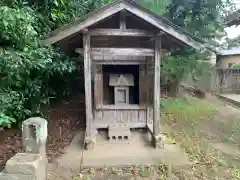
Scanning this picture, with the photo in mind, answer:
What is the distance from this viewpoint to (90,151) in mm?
5531

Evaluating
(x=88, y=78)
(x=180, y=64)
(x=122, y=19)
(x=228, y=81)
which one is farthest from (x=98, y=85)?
(x=228, y=81)

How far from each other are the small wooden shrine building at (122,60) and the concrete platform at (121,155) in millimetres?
292

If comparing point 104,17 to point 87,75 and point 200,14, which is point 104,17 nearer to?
point 87,75

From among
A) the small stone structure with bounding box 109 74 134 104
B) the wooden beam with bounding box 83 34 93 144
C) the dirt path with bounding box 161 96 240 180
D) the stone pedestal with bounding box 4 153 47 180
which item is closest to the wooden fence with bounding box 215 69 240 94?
the dirt path with bounding box 161 96 240 180

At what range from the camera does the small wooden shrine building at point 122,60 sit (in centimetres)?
531

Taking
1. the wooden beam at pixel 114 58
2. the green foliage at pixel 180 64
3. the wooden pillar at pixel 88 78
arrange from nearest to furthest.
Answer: the wooden pillar at pixel 88 78, the wooden beam at pixel 114 58, the green foliage at pixel 180 64

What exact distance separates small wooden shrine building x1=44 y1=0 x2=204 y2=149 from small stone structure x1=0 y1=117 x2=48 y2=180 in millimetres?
1631

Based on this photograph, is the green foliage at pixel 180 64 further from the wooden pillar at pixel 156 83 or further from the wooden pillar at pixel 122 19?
the wooden pillar at pixel 122 19

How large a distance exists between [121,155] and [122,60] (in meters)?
2.55

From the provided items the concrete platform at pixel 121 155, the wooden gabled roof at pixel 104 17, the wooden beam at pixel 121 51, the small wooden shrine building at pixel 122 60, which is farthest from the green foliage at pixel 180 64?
the wooden gabled roof at pixel 104 17

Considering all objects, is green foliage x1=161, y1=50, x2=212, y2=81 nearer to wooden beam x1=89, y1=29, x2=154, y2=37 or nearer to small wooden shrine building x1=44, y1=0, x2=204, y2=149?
small wooden shrine building x1=44, y1=0, x2=204, y2=149

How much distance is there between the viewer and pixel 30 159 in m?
3.83

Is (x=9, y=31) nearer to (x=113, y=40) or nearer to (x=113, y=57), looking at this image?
(x=113, y=57)

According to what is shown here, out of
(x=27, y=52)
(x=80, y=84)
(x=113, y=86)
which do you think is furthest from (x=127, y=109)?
(x=80, y=84)
